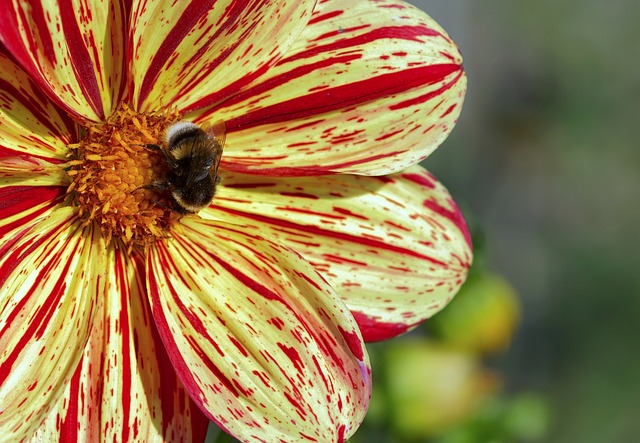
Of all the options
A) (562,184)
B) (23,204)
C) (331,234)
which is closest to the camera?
(23,204)

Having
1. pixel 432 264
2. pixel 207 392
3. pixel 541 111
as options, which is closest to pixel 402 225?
pixel 432 264

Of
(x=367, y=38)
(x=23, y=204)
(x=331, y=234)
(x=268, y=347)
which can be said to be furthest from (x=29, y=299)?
(x=367, y=38)

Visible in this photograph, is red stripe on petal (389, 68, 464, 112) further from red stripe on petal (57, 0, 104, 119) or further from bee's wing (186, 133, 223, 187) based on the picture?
red stripe on petal (57, 0, 104, 119)

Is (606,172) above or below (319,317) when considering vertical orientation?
below

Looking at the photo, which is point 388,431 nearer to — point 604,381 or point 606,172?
point 604,381

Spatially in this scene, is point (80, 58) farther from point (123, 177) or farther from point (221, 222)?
point (221, 222)

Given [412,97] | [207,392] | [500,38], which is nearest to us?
[207,392]
